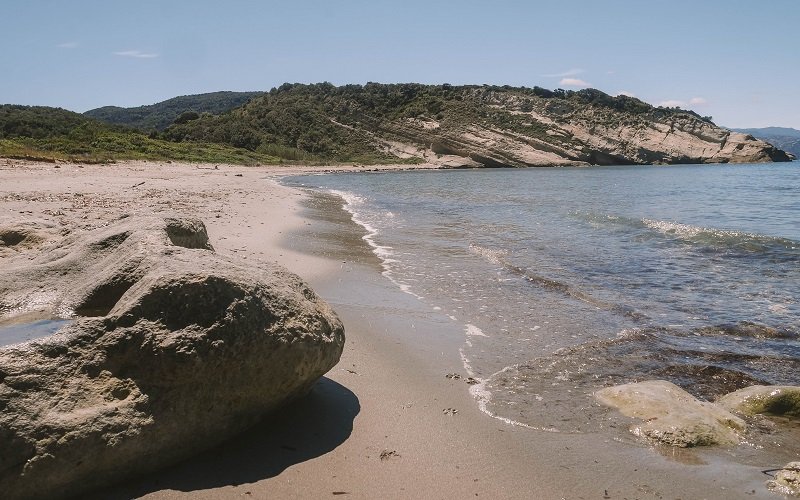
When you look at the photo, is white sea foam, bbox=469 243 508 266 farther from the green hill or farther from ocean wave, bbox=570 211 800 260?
the green hill

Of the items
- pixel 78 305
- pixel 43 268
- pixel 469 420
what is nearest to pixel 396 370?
pixel 469 420

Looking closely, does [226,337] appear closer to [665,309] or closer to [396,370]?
[396,370]

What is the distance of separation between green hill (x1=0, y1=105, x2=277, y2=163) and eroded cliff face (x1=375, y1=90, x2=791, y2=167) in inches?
934

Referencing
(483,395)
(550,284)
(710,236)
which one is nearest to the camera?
(483,395)

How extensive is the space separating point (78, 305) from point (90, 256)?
2.24ft

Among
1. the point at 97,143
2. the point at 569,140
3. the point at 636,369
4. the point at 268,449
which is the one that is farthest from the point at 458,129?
the point at 268,449

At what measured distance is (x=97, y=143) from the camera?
41.6 meters

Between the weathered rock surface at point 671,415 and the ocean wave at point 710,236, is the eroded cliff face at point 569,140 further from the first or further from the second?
the weathered rock surface at point 671,415

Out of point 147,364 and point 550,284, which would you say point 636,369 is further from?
point 147,364

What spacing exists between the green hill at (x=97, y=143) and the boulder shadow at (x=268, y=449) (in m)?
30.9

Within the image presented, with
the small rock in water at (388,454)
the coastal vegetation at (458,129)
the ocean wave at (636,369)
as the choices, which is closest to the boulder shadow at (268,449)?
the small rock in water at (388,454)

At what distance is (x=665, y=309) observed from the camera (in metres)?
7.93

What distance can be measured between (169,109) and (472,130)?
125217 millimetres

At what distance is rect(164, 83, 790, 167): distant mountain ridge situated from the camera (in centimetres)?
7006
